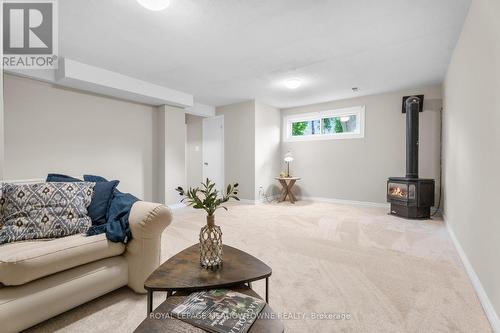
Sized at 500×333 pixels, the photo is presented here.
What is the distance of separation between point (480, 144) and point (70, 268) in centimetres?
319

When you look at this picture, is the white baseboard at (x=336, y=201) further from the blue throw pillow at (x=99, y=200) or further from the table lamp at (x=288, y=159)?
the blue throw pillow at (x=99, y=200)

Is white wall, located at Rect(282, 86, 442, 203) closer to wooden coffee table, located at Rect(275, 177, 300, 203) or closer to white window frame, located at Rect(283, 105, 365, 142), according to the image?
white window frame, located at Rect(283, 105, 365, 142)

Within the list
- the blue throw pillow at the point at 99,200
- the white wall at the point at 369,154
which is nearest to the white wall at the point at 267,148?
the white wall at the point at 369,154

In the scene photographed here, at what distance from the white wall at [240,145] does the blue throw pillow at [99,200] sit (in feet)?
12.5

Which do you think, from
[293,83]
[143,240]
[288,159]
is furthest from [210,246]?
[288,159]

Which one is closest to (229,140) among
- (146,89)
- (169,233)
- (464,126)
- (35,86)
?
(146,89)

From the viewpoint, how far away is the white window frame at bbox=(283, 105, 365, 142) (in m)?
5.40

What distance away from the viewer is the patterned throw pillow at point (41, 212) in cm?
172

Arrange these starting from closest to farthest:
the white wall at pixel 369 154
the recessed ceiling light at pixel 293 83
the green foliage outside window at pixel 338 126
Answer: the recessed ceiling light at pixel 293 83 < the white wall at pixel 369 154 < the green foliage outside window at pixel 338 126

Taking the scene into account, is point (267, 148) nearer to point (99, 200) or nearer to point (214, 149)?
point (214, 149)

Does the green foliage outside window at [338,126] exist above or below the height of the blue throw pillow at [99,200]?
above

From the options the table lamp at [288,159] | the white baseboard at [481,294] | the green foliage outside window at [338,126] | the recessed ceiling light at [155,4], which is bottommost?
the white baseboard at [481,294]

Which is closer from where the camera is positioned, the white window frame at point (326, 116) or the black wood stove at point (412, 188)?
the black wood stove at point (412, 188)

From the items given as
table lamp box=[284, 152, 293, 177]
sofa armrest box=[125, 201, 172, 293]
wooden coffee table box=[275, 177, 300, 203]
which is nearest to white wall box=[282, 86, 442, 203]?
table lamp box=[284, 152, 293, 177]
